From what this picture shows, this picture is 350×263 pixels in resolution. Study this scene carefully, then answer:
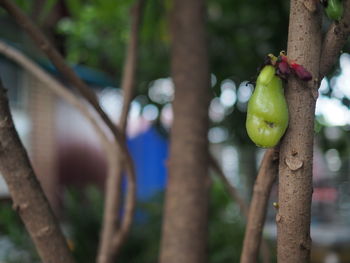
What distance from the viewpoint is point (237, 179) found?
33.6 feet

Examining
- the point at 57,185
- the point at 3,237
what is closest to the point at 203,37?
the point at 3,237

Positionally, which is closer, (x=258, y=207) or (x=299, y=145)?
(x=299, y=145)

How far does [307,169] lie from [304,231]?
134mm

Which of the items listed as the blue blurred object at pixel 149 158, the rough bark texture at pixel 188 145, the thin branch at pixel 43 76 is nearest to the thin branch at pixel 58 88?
the thin branch at pixel 43 76

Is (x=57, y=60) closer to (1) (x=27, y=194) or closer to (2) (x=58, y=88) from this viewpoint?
(1) (x=27, y=194)

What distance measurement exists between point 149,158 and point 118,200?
17.5 ft

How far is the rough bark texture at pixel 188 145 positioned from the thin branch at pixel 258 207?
2.74ft

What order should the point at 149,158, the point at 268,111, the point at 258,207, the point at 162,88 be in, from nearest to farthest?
1. the point at 268,111
2. the point at 258,207
3. the point at 162,88
4. the point at 149,158

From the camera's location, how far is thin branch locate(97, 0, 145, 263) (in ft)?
6.90

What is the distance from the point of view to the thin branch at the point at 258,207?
4.12ft

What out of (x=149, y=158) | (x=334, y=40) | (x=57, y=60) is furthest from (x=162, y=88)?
(x=149, y=158)

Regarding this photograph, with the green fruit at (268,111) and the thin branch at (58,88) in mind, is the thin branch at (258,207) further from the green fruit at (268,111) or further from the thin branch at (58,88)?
the thin branch at (58,88)

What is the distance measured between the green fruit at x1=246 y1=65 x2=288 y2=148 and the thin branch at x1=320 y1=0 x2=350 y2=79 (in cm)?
15

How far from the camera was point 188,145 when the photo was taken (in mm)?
2373
